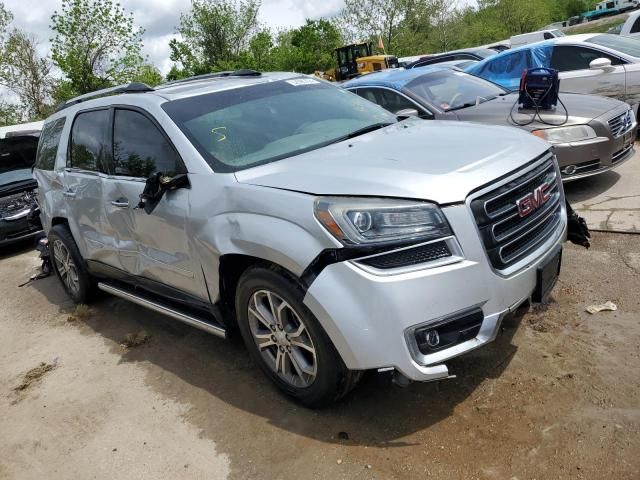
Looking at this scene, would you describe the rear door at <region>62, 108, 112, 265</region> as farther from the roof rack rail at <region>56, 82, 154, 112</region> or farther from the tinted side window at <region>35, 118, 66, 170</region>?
the tinted side window at <region>35, 118, 66, 170</region>

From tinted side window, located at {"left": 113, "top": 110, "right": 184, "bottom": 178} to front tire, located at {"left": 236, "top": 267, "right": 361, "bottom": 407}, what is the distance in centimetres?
96

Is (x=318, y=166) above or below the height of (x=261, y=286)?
above

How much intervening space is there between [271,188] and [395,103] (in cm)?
434

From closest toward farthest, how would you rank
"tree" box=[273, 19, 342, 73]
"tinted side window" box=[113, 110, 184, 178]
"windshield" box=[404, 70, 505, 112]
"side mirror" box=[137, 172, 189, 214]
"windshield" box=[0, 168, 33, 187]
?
"side mirror" box=[137, 172, 189, 214] → "tinted side window" box=[113, 110, 184, 178] → "windshield" box=[404, 70, 505, 112] → "windshield" box=[0, 168, 33, 187] → "tree" box=[273, 19, 342, 73]

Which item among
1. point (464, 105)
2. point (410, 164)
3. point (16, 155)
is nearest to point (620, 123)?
point (464, 105)

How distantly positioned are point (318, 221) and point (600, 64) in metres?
6.85

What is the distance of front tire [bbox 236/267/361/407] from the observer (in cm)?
277

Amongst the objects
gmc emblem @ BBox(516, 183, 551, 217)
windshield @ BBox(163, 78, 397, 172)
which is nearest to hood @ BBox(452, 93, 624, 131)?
windshield @ BBox(163, 78, 397, 172)

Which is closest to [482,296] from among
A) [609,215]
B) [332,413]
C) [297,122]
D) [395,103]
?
[332,413]

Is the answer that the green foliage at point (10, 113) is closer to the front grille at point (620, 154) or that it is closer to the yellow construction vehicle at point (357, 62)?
the yellow construction vehicle at point (357, 62)

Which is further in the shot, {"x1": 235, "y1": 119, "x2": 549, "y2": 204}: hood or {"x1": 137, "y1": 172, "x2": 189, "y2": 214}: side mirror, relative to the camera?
{"x1": 137, "y1": 172, "x2": 189, "y2": 214}: side mirror

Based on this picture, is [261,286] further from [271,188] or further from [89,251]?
[89,251]

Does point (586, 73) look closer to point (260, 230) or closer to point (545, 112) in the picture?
point (545, 112)

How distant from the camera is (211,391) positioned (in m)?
3.55
